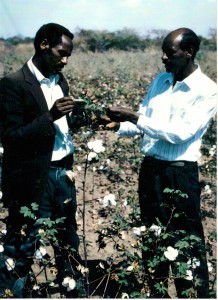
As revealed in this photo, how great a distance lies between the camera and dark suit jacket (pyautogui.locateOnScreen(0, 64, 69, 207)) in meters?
2.25

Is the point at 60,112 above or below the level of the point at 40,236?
above

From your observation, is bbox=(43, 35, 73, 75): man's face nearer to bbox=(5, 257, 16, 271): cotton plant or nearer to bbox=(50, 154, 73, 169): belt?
bbox=(50, 154, 73, 169): belt

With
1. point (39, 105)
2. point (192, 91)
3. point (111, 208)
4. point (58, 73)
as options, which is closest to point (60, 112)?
point (39, 105)

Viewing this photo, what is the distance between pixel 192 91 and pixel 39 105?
89 centimetres

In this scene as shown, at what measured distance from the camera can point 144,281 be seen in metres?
2.12

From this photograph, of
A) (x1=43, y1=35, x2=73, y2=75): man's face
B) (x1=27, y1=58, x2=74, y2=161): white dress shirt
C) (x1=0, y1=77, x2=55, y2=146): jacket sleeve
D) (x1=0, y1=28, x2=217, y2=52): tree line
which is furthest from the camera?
(x1=0, y1=28, x2=217, y2=52): tree line

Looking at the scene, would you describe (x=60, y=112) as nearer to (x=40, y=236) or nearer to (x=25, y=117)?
(x=25, y=117)

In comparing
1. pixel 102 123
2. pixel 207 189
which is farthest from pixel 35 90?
pixel 207 189

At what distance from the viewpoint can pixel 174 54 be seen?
2377 millimetres

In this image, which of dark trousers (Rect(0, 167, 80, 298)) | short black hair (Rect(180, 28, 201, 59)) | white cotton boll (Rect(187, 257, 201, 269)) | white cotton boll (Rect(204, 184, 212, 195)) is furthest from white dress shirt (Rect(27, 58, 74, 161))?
white cotton boll (Rect(204, 184, 212, 195))

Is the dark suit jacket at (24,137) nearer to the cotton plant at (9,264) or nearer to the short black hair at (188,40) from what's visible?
the cotton plant at (9,264)

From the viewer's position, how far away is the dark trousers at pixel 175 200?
8.11 ft

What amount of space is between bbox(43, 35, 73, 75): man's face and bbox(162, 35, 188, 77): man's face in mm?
570

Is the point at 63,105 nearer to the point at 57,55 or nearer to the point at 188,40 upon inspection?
the point at 57,55
